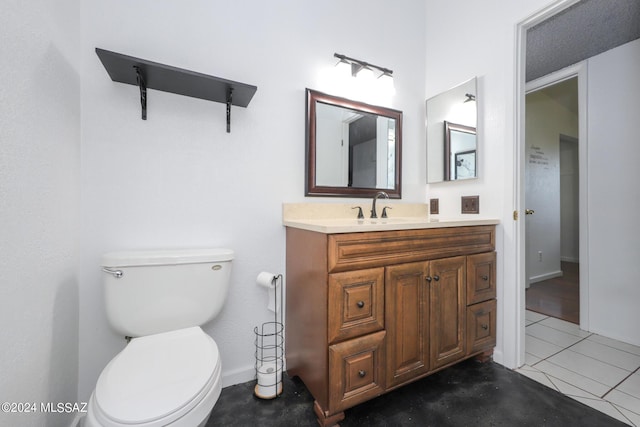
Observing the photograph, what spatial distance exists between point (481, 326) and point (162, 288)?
1.75 m

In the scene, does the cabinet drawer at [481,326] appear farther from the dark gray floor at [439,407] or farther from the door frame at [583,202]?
the door frame at [583,202]

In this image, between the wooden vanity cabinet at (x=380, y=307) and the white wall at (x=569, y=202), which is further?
the white wall at (x=569, y=202)

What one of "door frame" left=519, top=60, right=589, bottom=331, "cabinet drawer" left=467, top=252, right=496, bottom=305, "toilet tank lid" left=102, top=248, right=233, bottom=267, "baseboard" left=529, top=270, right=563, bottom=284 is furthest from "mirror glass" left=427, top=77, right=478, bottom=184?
"baseboard" left=529, top=270, right=563, bottom=284

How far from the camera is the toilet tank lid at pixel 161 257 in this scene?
1.11 meters

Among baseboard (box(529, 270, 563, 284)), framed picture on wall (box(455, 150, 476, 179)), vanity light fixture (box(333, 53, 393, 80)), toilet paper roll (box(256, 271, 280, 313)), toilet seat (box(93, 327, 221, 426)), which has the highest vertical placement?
vanity light fixture (box(333, 53, 393, 80))

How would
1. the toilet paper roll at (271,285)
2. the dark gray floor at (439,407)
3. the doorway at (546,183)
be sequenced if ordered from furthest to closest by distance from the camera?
the doorway at (546,183) < the toilet paper roll at (271,285) < the dark gray floor at (439,407)

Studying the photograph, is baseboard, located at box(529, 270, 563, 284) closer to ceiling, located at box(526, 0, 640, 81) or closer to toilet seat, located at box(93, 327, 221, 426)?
ceiling, located at box(526, 0, 640, 81)

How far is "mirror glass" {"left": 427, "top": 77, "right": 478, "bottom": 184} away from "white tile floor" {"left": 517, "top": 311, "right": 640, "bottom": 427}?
124 centimetres

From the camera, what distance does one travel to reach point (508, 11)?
1.63 meters

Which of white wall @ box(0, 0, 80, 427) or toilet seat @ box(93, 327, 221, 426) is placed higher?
white wall @ box(0, 0, 80, 427)

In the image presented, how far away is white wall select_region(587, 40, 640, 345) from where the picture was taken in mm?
1945

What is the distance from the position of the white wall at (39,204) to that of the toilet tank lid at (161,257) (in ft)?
0.56

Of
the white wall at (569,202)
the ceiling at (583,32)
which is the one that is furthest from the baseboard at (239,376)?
the white wall at (569,202)

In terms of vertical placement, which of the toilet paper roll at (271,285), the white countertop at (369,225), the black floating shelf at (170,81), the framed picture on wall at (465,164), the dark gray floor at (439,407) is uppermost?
the black floating shelf at (170,81)
